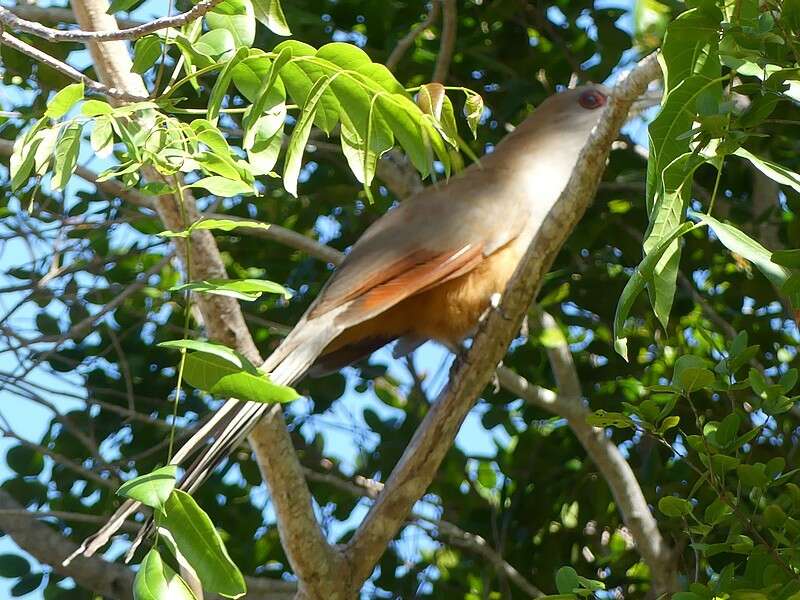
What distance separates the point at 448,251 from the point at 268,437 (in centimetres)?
114

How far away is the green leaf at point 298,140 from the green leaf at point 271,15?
0.19 metres

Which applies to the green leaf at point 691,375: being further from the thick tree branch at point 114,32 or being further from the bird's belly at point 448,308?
the bird's belly at point 448,308

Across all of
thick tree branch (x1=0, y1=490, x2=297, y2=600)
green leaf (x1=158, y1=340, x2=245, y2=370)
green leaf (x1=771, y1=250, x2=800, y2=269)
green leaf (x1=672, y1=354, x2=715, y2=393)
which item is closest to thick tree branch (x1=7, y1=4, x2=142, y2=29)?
thick tree branch (x1=0, y1=490, x2=297, y2=600)

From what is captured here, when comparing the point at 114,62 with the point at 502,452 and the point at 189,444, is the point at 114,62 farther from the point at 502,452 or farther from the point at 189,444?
the point at 502,452

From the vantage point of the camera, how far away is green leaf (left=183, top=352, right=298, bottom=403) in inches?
62.2

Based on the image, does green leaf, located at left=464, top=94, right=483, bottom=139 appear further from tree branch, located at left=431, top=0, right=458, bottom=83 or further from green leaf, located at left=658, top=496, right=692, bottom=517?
tree branch, located at left=431, top=0, right=458, bottom=83

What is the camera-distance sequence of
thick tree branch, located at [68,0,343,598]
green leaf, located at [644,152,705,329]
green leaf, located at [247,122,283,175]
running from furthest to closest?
thick tree branch, located at [68,0,343,598] < green leaf, located at [247,122,283,175] < green leaf, located at [644,152,705,329]

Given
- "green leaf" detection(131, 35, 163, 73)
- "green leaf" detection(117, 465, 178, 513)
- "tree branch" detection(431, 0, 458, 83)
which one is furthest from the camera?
"tree branch" detection(431, 0, 458, 83)

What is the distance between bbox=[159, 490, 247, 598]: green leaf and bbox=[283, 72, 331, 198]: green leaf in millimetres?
458

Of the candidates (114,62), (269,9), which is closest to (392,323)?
(114,62)

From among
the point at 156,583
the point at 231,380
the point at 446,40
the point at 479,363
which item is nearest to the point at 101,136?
the point at 231,380

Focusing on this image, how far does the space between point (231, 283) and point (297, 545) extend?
44.1 inches

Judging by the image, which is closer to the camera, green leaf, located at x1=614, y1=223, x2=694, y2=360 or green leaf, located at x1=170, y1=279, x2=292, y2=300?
green leaf, located at x1=614, y1=223, x2=694, y2=360

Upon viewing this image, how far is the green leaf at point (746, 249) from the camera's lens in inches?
58.4
